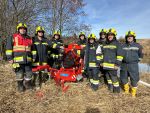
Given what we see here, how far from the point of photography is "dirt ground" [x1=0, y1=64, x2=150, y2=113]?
6.18 metres


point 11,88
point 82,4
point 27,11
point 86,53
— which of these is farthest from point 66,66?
point 82,4

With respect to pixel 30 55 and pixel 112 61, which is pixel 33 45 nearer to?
pixel 30 55

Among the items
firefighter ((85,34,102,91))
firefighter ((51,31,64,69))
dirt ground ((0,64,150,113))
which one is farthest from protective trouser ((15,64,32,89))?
firefighter ((85,34,102,91))

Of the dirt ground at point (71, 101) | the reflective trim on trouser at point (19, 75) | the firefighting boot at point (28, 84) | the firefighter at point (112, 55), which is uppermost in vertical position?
the firefighter at point (112, 55)

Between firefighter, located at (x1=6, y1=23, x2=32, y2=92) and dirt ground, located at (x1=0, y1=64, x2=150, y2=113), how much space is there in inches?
26.8

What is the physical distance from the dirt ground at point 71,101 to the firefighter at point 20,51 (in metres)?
0.68

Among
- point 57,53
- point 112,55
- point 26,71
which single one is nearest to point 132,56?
point 112,55

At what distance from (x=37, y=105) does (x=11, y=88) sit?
1.70m

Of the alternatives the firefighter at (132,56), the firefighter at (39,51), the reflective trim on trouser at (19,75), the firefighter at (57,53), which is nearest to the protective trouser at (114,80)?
the firefighter at (132,56)

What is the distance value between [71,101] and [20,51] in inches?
83.8

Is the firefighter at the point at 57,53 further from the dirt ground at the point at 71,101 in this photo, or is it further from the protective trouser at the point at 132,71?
the protective trouser at the point at 132,71

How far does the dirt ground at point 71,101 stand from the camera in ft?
20.3

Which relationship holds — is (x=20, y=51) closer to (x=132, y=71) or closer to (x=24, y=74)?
(x=24, y=74)

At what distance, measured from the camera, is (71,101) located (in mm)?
6754
